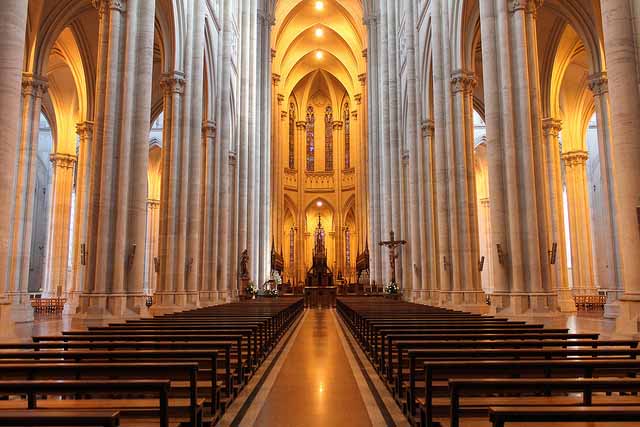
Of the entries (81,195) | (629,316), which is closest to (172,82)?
(81,195)

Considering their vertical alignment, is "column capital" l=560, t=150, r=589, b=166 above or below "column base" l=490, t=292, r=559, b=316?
above

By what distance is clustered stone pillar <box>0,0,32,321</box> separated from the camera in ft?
25.8

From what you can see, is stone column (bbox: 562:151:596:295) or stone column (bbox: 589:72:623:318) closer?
stone column (bbox: 589:72:623:318)

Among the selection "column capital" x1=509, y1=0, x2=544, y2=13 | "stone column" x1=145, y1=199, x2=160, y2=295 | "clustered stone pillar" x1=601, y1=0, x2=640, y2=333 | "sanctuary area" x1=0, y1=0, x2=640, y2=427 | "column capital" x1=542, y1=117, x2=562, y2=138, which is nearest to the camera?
"sanctuary area" x1=0, y1=0, x2=640, y2=427

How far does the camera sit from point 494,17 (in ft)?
46.7

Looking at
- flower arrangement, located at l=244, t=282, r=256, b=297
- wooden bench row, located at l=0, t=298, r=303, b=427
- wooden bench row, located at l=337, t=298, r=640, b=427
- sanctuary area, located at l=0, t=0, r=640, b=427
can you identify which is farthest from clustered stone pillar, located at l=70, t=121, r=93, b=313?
wooden bench row, located at l=337, t=298, r=640, b=427

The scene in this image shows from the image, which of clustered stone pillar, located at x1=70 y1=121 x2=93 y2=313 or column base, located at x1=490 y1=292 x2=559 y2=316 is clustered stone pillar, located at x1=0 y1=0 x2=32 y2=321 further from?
clustered stone pillar, located at x1=70 y1=121 x2=93 y2=313

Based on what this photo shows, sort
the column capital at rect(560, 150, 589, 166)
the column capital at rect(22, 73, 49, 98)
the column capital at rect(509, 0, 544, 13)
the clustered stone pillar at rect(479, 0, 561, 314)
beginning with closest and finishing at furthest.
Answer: the clustered stone pillar at rect(479, 0, 561, 314)
the column capital at rect(509, 0, 544, 13)
the column capital at rect(22, 73, 49, 98)
the column capital at rect(560, 150, 589, 166)

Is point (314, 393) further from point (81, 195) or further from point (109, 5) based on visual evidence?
point (81, 195)

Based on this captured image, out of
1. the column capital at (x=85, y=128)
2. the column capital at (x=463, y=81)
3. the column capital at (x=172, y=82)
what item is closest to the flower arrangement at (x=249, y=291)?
the column capital at (x=85, y=128)

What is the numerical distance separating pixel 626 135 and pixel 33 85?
62.8ft

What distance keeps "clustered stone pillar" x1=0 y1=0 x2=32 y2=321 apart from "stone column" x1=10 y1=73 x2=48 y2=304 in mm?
10622

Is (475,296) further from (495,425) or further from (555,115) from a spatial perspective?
(495,425)

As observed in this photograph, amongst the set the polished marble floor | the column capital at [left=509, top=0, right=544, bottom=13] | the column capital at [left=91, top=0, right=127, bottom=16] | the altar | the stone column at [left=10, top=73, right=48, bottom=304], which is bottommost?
the polished marble floor
